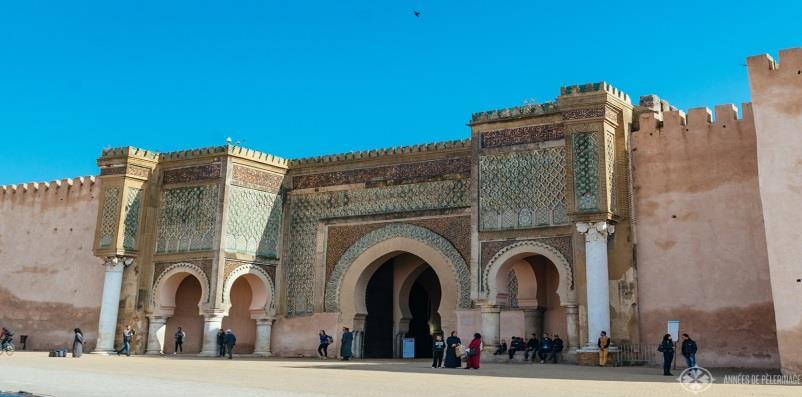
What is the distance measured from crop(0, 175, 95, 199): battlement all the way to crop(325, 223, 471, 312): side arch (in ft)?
19.3

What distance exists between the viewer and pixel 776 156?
31.4ft

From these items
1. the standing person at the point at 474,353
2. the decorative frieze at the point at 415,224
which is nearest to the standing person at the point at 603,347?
the standing person at the point at 474,353

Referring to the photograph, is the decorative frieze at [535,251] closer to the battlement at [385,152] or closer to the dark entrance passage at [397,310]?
the battlement at [385,152]

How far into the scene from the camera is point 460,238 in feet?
45.9

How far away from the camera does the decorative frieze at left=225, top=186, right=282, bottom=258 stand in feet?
50.0

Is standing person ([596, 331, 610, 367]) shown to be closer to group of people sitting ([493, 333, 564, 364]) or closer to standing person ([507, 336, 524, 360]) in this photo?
group of people sitting ([493, 333, 564, 364])

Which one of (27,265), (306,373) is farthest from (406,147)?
(27,265)

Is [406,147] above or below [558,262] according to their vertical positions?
above

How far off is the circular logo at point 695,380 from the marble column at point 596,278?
1674 mm

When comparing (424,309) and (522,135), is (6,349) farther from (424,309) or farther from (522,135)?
(522,135)

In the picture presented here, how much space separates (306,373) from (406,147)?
255 inches

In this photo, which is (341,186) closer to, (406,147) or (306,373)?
(406,147)

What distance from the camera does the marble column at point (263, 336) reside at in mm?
15305

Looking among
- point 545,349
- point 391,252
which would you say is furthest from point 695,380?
point 391,252
